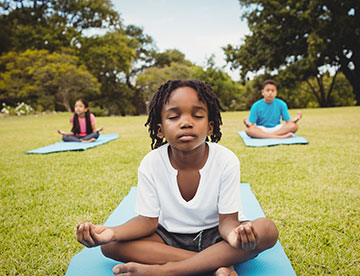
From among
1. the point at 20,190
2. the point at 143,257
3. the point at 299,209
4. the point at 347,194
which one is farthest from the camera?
the point at 20,190

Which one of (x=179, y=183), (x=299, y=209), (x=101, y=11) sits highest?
(x=101, y=11)

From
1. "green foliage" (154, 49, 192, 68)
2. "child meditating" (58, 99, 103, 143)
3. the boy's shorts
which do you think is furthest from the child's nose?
"green foliage" (154, 49, 192, 68)

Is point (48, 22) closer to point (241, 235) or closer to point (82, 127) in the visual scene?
point (82, 127)

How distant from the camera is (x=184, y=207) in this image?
1.62 metres

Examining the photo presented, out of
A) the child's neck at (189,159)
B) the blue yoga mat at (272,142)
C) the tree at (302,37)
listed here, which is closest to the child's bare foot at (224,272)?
the child's neck at (189,159)

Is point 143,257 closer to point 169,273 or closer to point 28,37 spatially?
point 169,273

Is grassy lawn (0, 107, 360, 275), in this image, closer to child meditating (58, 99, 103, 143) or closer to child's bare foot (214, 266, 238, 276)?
child's bare foot (214, 266, 238, 276)

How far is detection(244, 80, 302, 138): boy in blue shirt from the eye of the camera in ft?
19.0

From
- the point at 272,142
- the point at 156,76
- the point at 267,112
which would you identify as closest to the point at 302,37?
the point at 156,76

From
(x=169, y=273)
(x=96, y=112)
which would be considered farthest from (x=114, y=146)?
(x=96, y=112)

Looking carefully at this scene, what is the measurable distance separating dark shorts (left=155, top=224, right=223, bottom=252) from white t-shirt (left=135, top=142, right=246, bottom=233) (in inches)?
1.3

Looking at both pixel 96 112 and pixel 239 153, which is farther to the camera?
pixel 96 112

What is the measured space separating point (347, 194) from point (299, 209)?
0.63 m

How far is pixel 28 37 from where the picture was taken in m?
20.8
